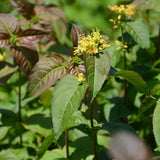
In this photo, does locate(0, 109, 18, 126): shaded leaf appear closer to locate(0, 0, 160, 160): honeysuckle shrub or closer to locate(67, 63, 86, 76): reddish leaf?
locate(0, 0, 160, 160): honeysuckle shrub

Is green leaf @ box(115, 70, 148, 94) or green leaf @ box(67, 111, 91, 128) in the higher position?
green leaf @ box(115, 70, 148, 94)

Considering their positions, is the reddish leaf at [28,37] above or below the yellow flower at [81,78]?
above

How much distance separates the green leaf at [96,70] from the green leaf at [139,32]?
261mm

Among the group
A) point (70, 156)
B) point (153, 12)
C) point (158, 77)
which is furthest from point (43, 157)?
point (153, 12)

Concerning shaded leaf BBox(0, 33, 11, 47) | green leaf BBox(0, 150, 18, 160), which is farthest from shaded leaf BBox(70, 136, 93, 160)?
shaded leaf BBox(0, 33, 11, 47)

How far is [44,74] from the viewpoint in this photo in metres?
0.76

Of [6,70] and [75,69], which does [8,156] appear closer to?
[6,70]

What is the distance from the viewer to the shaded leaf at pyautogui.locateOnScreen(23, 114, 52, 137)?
3.28 feet

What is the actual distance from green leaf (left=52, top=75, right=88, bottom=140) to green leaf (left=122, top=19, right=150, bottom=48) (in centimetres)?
32

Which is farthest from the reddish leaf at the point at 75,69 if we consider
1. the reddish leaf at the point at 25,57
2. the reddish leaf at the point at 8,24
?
the reddish leaf at the point at 8,24

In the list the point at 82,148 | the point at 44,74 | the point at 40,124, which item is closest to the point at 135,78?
the point at 44,74

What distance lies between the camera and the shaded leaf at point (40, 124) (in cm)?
100

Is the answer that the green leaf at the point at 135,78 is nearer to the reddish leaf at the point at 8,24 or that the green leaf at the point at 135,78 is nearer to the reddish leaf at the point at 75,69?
the reddish leaf at the point at 75,69

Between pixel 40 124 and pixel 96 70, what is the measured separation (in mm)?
488
